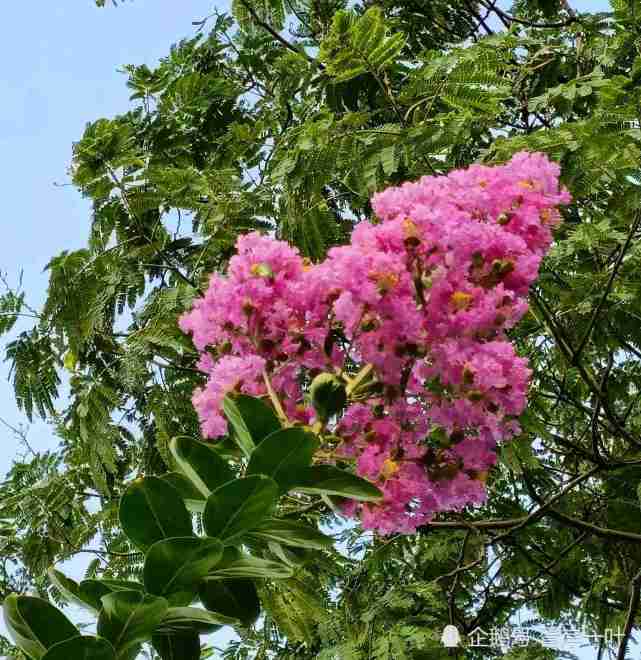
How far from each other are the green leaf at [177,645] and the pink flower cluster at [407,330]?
1.12ft

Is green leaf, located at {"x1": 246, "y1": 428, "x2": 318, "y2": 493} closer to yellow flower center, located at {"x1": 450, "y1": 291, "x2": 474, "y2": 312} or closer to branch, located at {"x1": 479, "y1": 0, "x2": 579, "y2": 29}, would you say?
yellow flower center, located at {"x1": 450, "y1": 291, "x2": 474, "y2": 312}

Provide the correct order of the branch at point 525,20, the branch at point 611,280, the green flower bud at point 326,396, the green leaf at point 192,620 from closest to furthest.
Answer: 1. the green leaf at point 192,620
2. the green flower bud at point 326,396
3. the branch at point 611,280
4. the branch at point 525,20

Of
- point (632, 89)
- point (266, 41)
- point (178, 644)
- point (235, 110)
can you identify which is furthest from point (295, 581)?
point (266, 41)

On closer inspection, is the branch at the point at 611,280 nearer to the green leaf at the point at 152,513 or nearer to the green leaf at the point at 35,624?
the green leaf at the point at 152,513

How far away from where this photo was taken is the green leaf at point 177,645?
1.25 meters

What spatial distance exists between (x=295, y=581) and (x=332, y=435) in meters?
1.44

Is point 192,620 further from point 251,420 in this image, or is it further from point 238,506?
point 251,420

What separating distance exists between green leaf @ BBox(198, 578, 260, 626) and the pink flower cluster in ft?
0.79

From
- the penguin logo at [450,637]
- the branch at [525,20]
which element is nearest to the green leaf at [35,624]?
the penguin logo at [450,637]

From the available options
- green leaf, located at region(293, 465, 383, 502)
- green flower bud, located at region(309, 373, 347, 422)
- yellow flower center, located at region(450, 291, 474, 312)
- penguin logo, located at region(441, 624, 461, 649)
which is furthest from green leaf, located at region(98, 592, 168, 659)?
penguin logo, located at region(441, 624, 461, 649)

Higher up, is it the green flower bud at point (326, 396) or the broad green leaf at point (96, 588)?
the green flower bud at point (326, 396)

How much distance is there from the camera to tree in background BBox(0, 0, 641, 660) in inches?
111

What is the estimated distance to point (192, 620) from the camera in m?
1.22

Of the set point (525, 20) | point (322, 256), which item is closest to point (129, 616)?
point (322, 256)
